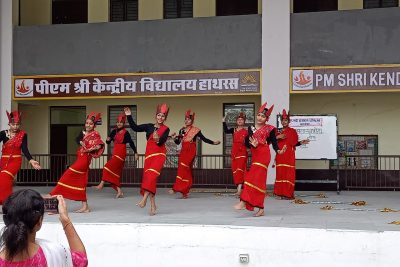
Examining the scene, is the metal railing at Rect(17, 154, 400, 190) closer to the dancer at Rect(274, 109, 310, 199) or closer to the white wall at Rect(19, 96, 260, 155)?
the white wall at Rect(19, 96, 260, 155)

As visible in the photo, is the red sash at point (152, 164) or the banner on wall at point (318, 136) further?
the banner on wall at point (318, 136)

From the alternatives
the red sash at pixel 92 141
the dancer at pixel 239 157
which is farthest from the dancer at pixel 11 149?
the dancer at pixel 239 157

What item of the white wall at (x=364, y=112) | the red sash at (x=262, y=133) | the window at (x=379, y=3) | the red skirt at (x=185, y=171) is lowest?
the red skirt at (x=185, y=171)

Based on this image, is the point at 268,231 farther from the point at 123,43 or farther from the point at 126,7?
the point at 126,7

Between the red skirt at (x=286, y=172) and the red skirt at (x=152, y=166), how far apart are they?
3059 millimetres

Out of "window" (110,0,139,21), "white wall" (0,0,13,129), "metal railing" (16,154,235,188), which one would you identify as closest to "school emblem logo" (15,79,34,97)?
"white wall" (0,0,13,129)

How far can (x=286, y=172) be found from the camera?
1065 cm

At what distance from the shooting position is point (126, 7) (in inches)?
571

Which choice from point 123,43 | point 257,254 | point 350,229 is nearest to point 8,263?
point 257,254

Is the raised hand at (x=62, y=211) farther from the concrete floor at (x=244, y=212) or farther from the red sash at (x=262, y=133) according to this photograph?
the red sash at (x=262, y=133)

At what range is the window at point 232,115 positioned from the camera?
13.9m

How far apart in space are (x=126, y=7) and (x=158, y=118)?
6783 mm

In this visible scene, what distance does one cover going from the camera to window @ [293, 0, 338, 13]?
43.8ft

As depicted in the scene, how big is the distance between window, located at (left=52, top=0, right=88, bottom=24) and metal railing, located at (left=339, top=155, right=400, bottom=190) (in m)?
8.09
